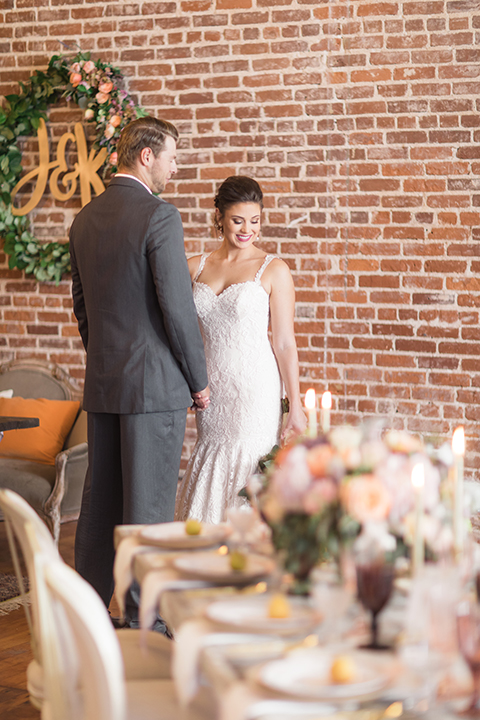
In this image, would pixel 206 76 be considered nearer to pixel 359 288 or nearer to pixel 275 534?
pixel 359 288

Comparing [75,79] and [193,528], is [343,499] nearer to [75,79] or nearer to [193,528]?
[193,528]

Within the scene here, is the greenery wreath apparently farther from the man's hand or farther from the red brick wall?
A: the man's hand

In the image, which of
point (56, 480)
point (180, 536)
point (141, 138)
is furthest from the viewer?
point (56, 480)

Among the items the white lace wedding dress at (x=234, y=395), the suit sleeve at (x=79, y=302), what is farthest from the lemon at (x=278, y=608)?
the suit sleeve at (x=79, y=302)

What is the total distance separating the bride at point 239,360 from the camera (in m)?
3.24

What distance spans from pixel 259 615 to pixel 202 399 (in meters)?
1.58

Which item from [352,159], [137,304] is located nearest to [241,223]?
[137,304]

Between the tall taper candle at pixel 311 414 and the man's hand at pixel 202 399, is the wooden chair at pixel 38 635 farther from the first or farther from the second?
the man's hand at pixel 202 399

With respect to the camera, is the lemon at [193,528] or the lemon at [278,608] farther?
the lemon at [193,528]

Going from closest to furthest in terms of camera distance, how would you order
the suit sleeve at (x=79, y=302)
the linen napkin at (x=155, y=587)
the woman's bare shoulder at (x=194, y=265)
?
the linen napkin at (x=155, y=587), the suit sleeve at (x=79, y=302), the woman's bare shoulder at (x=194, y=265)

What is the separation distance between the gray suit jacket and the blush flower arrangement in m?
1.35

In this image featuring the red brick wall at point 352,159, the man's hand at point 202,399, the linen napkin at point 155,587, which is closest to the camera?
the linen napkin at point 155,587

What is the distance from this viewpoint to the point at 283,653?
4.57 ft

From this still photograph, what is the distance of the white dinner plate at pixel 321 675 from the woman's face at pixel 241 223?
6.97 ft
